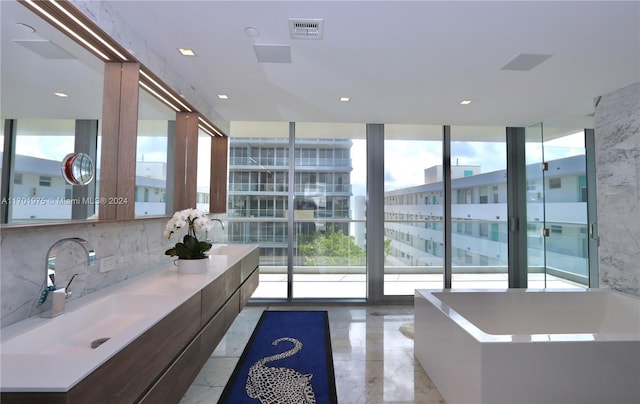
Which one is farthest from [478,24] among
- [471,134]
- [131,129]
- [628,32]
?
[471,134]

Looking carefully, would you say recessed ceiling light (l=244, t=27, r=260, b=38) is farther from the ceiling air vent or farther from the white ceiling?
the ceiling air vent

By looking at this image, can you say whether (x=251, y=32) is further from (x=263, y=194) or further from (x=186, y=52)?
(x=263, y=194)

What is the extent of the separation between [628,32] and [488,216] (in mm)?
2955

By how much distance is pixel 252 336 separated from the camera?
3.22 metres

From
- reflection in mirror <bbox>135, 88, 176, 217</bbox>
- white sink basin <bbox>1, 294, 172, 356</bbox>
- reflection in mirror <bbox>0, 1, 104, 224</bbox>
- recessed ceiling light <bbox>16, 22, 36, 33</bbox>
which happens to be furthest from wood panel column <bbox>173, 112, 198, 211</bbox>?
recessed ceiling light <bbox>16, 22, 36, 33</bbox>

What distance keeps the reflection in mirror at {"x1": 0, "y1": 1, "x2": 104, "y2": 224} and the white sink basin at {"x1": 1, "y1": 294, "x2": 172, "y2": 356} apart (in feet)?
1.63

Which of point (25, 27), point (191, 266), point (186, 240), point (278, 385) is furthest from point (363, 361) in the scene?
point (25, 27)

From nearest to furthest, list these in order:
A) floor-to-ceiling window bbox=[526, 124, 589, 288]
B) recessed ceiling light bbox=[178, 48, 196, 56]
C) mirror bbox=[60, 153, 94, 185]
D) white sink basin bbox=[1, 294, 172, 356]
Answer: white sink basin bbox=[1, 294, 172, 356]
mirror bbox=[60, 153, 94, 185]
recessed ceiling light bbox=[178, 48, 196, 56]
floor-to-ceiling window bbox=[526, 124, 589, 288]

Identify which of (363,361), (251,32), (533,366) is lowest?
(363,361)

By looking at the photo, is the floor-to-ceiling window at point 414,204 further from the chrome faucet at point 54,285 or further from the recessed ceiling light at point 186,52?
the chrome faucet at point 54,285

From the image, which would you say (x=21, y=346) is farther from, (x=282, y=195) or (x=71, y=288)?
(x=282, y=195)

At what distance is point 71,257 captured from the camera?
1.74 m

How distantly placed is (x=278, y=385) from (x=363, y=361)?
85 cm

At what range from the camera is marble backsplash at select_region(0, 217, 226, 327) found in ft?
4.52
